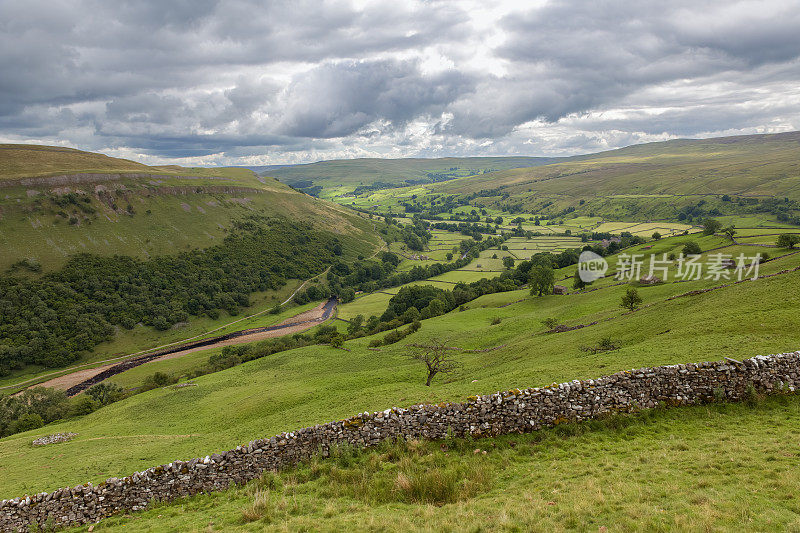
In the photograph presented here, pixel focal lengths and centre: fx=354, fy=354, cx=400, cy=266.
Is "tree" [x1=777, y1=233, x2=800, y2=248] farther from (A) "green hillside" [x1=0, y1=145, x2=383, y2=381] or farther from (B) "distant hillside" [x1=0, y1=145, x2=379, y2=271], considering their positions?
(B) "distant hillside" [x1=0, y1=145, x2=379, y2=271]

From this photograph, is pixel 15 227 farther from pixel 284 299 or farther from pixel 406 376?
pixel 406 376

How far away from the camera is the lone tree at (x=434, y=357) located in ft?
107

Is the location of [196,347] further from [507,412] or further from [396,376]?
[507,412]

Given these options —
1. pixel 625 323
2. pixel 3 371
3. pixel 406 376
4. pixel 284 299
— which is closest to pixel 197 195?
pixel 284 299

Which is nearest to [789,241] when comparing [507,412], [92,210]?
[507,412]

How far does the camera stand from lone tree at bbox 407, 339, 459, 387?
1283 inches

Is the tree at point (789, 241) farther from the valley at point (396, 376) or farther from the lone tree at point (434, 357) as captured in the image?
the lone tree at point (434, 357)

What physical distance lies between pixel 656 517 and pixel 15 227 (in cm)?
17451

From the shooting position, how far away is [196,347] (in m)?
102

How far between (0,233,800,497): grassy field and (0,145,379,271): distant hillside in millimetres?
105673

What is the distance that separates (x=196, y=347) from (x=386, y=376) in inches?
3461

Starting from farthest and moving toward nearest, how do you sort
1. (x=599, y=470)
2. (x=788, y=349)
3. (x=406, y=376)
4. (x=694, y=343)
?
(x=406, y=376), (x=694, y=343), (x=788, y=349), (x=599, y=470)

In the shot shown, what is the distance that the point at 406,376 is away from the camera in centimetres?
3609

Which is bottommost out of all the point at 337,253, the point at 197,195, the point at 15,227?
the point at 337,253
